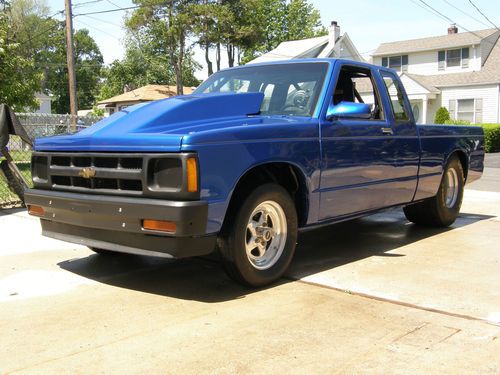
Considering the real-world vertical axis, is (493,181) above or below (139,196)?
below

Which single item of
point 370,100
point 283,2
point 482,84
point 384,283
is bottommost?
point 384,283

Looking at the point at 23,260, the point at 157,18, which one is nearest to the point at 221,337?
the point at 23,260

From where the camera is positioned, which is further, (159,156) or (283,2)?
(283,2)

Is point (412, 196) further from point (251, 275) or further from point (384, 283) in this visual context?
point (251, 275)

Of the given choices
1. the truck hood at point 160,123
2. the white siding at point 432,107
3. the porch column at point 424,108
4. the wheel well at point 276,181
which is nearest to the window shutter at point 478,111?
the white siding at point 432,107

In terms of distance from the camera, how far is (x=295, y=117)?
4848 mm

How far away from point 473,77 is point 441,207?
27178 mm

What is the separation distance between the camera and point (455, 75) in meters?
32.7

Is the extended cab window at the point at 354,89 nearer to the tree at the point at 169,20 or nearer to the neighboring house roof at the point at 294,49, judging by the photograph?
the neighboring house roof at the point at 294,49

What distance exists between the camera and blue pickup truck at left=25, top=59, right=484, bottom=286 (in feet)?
12.6

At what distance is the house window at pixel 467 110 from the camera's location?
31.0m

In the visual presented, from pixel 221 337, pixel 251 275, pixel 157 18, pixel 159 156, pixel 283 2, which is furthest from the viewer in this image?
pixel 283 2

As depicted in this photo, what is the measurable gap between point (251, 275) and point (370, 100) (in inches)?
111

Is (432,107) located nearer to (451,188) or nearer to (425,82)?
(425,82)
